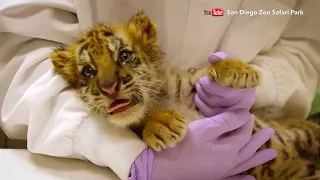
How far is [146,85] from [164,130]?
115 millimetres

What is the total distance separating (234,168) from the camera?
36.4 inches

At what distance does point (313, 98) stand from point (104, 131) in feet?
1.95

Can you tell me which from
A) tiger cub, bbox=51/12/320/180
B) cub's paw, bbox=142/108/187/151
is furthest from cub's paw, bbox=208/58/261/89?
cub's paw, bbox=142/108/187/151

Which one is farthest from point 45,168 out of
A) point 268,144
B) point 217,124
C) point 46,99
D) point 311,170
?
point 311,170

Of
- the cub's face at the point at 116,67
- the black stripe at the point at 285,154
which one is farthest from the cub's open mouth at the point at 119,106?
the black stripe at the point at 285,154

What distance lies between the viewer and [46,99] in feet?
3.16

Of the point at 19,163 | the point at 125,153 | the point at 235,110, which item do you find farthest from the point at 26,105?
the point at 235,110

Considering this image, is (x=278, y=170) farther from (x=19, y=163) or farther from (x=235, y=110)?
(x=19, y=163)

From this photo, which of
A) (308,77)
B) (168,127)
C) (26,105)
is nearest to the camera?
(168,127)

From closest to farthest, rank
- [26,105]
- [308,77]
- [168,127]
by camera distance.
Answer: [168,127], [26,105], [308,77]

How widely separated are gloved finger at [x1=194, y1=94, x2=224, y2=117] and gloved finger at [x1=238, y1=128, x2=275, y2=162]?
0.28 feet

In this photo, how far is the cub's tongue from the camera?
0.85 metres

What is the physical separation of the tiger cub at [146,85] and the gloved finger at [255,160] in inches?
1.5

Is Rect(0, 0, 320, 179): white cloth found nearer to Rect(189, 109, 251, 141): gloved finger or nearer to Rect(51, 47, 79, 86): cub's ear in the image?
Rect(51, 47, 79, 86): cub's ear
